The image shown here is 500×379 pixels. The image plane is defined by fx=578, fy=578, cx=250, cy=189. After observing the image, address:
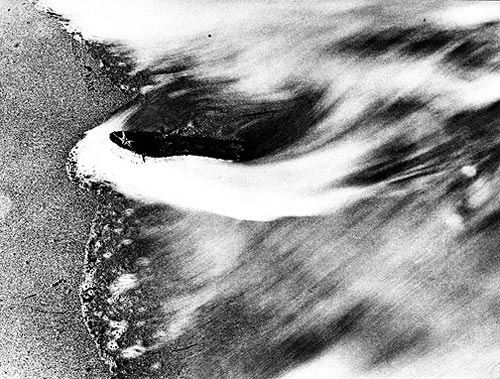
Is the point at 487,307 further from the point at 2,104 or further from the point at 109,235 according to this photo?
the point at 2,104

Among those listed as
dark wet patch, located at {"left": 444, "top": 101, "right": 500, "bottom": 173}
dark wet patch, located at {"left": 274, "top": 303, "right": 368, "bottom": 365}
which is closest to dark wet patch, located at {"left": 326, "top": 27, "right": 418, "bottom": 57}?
dark wet patch, located at {"left": 444, "top": 101, "right": 500, "bottom": 173}

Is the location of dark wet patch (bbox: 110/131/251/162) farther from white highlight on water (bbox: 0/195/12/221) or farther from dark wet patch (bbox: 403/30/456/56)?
dark wet patch (bbox: 403/30/456/56)

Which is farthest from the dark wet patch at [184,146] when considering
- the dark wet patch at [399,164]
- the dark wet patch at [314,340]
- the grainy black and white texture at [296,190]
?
the dark wet patch at [314,340]

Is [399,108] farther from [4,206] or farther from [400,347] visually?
[4,206]

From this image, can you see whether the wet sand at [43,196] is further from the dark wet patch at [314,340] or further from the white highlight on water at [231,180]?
the dark wet patch at [314,340]

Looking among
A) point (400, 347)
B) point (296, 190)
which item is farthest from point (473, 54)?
point (400, 347)

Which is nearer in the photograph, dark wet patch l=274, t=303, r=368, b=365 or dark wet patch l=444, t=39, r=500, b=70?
dark wet patch l=274, t=303, r=368, b=365
